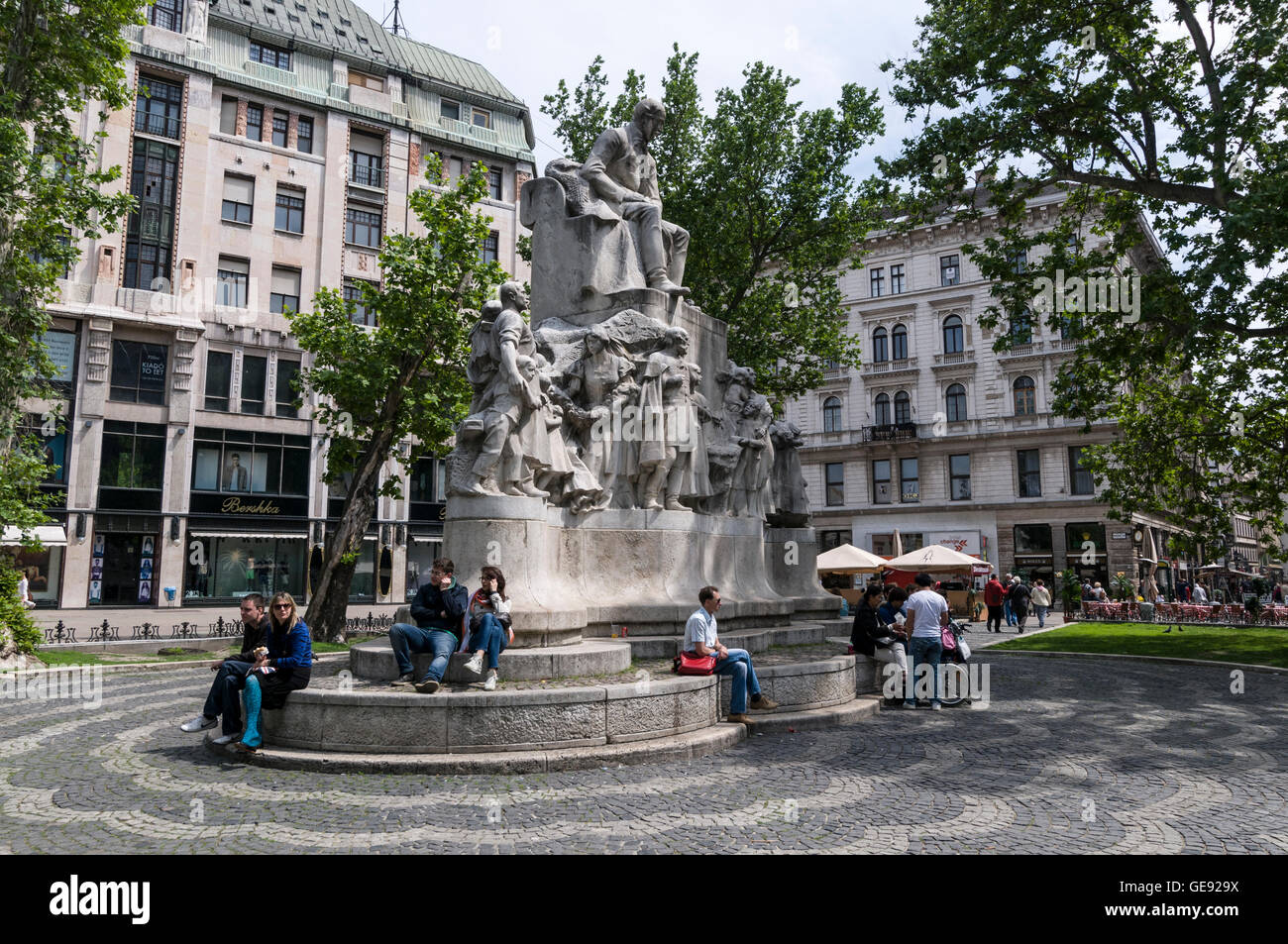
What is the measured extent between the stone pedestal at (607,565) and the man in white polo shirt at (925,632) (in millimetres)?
2160

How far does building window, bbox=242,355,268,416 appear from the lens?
3459cm

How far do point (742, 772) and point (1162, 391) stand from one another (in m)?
18.9

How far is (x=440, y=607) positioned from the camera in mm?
7953

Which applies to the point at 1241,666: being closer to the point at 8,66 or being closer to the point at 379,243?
the point at 8,66

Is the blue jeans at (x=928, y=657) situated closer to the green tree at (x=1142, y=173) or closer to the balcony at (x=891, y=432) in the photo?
the green tree at (x=1142, y=173)

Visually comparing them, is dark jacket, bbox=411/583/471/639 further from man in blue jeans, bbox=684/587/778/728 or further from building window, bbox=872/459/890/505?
building window, bbox=872/459/890/505

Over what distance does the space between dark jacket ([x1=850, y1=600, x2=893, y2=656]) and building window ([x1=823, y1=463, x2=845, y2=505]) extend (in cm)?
3892

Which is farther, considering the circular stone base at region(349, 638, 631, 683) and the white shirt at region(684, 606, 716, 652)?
the white shirt at region(684, 606, 716, 652)

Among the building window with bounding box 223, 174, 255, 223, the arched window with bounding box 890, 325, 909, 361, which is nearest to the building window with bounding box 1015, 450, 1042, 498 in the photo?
the arched window with bounding box 890, 325, 909, 361

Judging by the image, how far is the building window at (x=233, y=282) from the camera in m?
34.8

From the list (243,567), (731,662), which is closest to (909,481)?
(243,567)

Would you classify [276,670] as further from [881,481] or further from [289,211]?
[881,481]

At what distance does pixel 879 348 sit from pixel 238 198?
33.7 m

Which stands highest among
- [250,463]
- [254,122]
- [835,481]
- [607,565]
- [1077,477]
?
[254,122]
